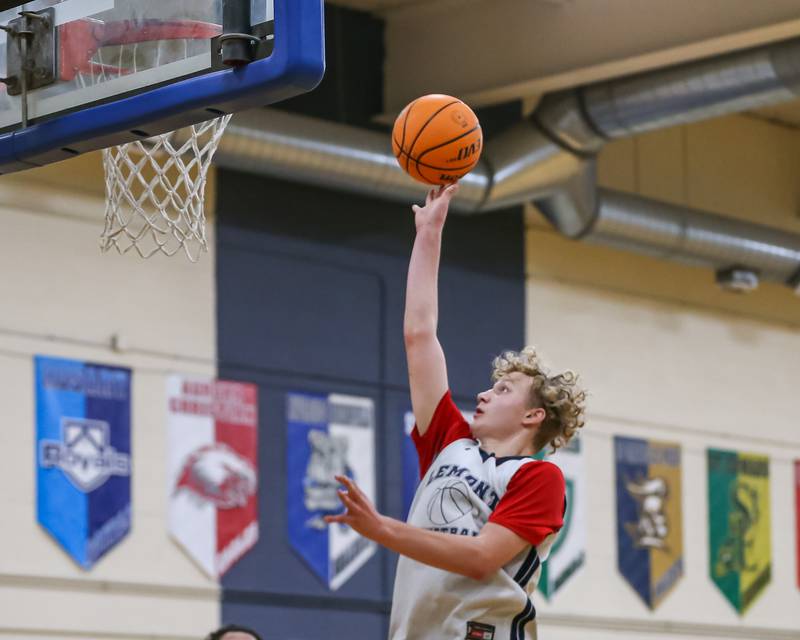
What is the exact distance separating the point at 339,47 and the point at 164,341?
9.64ft

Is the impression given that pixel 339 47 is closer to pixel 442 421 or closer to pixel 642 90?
pixel 642 90

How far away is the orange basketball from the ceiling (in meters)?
5.34

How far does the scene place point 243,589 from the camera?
11.4 meters

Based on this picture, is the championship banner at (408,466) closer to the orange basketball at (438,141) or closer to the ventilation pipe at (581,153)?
the ventilation pipe at (581,153)

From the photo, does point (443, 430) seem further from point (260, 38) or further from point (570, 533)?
point (570, 533)

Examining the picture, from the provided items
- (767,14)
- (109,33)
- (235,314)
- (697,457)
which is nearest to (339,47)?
(235,314)

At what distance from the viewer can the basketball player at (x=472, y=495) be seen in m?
4.47

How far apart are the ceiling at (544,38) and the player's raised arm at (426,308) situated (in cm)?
625

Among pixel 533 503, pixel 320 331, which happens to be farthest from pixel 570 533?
pixel 533 503

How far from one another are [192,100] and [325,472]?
7.31 m

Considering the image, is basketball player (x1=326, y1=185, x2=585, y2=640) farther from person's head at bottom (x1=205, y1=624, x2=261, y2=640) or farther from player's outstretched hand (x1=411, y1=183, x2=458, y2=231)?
person's head at bottom (x1=205, y1=624, x2=261, y2=640)

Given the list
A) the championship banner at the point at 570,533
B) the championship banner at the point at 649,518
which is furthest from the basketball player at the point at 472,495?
the championship banner at the point at 649,518

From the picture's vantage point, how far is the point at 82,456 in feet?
34.9

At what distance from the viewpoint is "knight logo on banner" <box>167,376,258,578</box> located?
11133 mm
